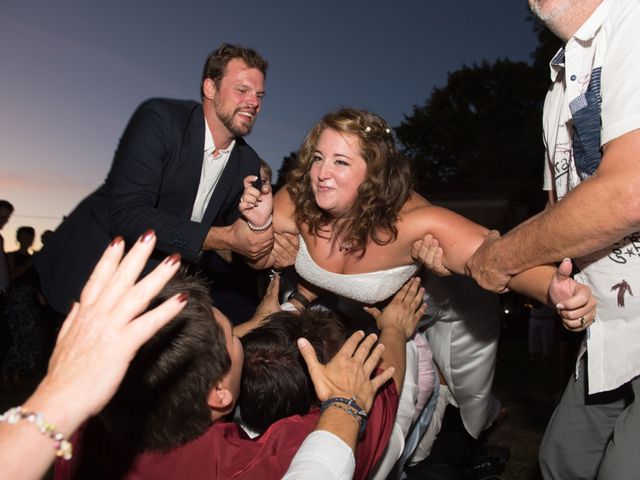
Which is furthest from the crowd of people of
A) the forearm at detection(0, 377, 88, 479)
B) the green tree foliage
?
the green tree foliage

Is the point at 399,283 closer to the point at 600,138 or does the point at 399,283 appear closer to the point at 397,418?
the point at 397,418

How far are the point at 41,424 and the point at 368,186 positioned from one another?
244 centimetres

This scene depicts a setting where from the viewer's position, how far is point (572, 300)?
6.57 ft

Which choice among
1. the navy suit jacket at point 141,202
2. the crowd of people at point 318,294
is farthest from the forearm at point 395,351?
the navy suit jacket at point 141,202

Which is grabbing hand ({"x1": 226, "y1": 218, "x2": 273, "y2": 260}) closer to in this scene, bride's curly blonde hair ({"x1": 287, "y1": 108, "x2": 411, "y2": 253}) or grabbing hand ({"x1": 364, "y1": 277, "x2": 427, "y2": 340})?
bride's curly blonde hair ({"x1": 287, "y1": 108, "x2": 411, "y2": 253})

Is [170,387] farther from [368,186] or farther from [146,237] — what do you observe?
[368,186]

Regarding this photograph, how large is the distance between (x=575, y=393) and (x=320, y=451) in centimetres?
140

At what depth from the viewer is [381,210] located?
3.21 meters

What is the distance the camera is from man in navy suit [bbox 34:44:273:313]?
2.84 m

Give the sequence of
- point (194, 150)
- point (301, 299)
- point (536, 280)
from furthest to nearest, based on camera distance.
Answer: point (301, 299) → point (194, 150) → point (536, 280)

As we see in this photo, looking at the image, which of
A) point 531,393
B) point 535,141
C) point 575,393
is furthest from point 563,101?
point 535,141

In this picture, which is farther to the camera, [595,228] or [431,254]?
[431,254]

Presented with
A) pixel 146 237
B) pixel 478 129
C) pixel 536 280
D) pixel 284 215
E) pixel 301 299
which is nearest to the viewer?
pixel 146 237

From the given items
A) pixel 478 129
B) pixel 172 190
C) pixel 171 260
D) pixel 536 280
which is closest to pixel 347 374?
pixel 171 260
